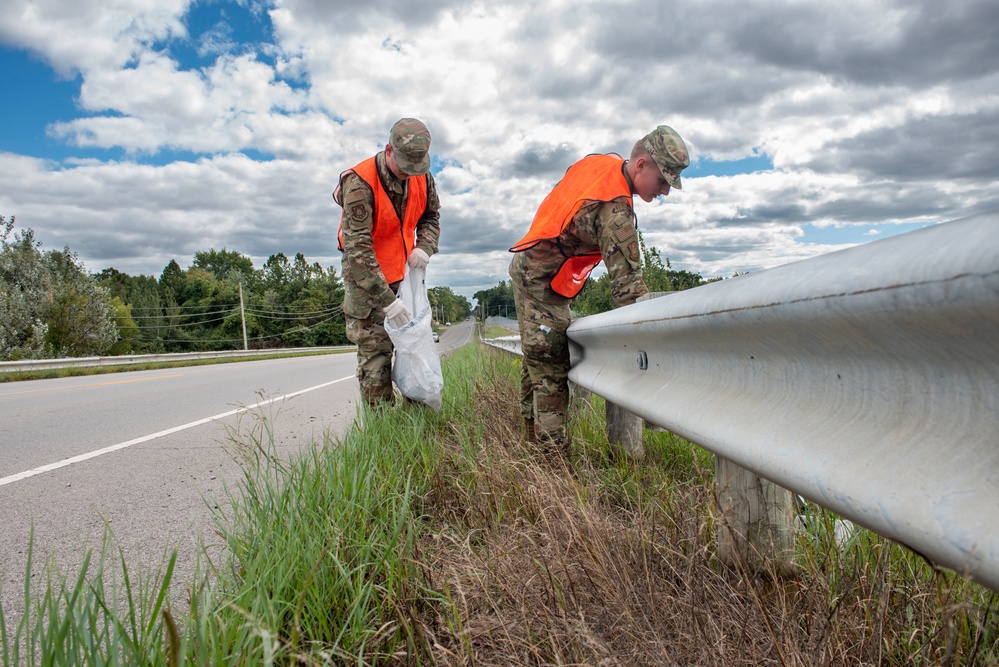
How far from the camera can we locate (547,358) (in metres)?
3.76

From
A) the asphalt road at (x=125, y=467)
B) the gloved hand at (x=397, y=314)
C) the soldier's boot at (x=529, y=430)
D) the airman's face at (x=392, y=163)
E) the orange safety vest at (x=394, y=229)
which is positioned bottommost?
the asphalt road at (x=125, y=467)

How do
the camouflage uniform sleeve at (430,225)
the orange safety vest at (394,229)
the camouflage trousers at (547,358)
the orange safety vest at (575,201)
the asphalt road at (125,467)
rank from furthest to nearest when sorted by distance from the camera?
the camouflage uniform sleeve at (430,225), the orange safety vest at (394,229), the camouflage trousers at (547,358), the orange safety vest at (575,201), the asphalt road at (125,467)

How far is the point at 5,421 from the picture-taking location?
21.6 feet

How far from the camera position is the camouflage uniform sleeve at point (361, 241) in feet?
13.1

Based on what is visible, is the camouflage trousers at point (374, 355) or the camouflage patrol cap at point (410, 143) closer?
the camouflage patrol cap at point (410, 143)

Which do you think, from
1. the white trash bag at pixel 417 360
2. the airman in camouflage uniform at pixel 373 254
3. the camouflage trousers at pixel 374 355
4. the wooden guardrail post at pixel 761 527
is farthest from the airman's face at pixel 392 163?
the wooden guardrail post at pixel 761 527

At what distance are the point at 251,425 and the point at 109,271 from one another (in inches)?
4239

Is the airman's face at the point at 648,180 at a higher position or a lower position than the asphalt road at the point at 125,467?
higher

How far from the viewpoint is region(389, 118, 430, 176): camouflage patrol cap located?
383 centimetres

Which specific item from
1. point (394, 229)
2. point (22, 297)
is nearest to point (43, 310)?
point (22, 297)

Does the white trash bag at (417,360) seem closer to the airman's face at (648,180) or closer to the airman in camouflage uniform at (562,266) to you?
the airman in camouflage uniform at (562,266)

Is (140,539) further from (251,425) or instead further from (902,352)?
(251,425)

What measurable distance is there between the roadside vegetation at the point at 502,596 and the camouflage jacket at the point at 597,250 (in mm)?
1107

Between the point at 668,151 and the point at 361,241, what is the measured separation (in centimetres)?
196
